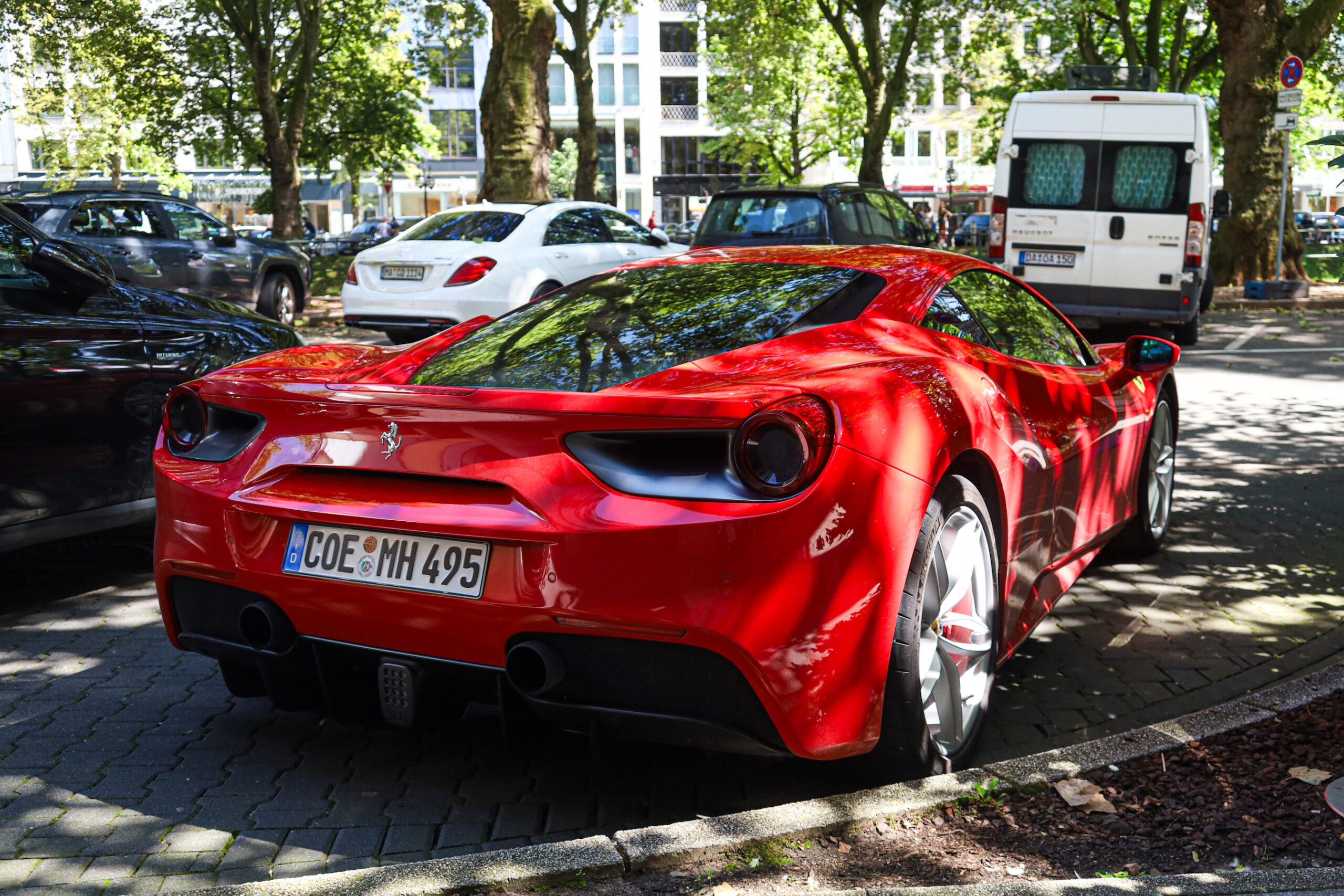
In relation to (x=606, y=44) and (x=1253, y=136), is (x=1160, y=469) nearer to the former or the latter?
(x=1253, y=136)

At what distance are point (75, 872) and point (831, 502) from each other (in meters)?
1.88

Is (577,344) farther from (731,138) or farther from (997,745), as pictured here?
(731,138)

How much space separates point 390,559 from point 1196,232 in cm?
1253

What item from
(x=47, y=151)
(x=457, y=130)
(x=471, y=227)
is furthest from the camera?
(x=457, y=130)

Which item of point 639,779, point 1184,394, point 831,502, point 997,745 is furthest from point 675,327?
point 1184,394

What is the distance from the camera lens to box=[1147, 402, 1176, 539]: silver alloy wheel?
5648 mm

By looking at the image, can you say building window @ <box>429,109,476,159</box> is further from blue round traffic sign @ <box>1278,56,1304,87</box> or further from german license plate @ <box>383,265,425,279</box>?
german license plate @ <box>383,265,425,279</box>

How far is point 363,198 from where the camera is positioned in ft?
272

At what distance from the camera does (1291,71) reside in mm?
18891

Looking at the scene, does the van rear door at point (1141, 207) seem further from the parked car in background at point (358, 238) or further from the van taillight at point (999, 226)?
the parked car in background at point (358, 238)

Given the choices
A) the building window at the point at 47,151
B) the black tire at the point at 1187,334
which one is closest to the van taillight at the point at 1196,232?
the black tire at the point at 1187,334

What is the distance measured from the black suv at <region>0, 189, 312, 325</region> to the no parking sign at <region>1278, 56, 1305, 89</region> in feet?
45.6

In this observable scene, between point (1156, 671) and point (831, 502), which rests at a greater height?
point (831, 502)

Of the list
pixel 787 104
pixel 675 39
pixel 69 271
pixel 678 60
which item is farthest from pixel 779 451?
pixel 675 39
